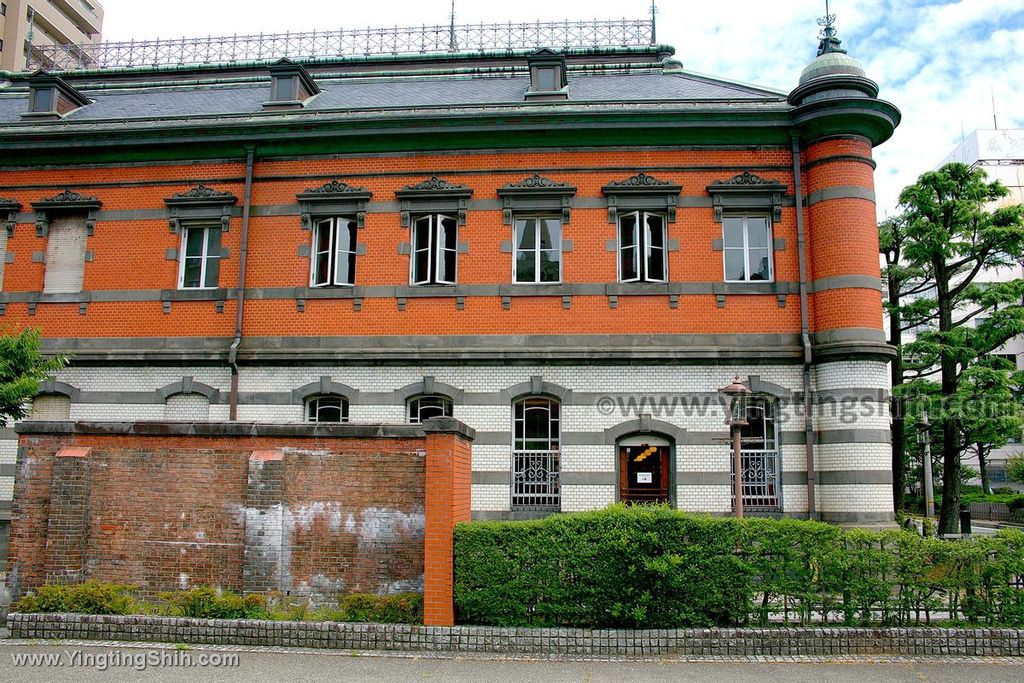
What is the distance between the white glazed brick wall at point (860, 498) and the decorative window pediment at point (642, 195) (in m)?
5.73

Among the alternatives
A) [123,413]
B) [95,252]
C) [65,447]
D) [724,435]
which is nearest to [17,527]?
[65,447]

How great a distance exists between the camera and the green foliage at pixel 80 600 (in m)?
9.09

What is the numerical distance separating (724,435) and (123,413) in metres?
11.4

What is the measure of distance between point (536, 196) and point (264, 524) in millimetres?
8578

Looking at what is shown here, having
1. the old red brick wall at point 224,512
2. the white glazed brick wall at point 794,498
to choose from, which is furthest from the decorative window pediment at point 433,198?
the white glazed brick wall at point 794,498

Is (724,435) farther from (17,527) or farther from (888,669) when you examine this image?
(17,527)

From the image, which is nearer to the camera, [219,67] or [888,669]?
[888,669]

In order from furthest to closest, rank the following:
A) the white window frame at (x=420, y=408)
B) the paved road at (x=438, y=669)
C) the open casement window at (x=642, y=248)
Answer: the open casement window at (x=642, y=248) < the white window frame at (x=420, y=408) < the paved road at (x=438, y=669)

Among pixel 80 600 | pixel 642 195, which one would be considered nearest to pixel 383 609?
pixel 80 600

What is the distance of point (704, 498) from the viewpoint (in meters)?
14.3

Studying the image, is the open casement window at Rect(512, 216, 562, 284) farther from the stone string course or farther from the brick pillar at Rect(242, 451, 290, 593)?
the stone string course

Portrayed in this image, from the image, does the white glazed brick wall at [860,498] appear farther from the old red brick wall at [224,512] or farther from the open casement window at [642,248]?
the old red brick wall at [224,512]

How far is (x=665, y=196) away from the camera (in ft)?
50.5

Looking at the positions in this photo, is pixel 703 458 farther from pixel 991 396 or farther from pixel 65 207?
pixel 65 207
